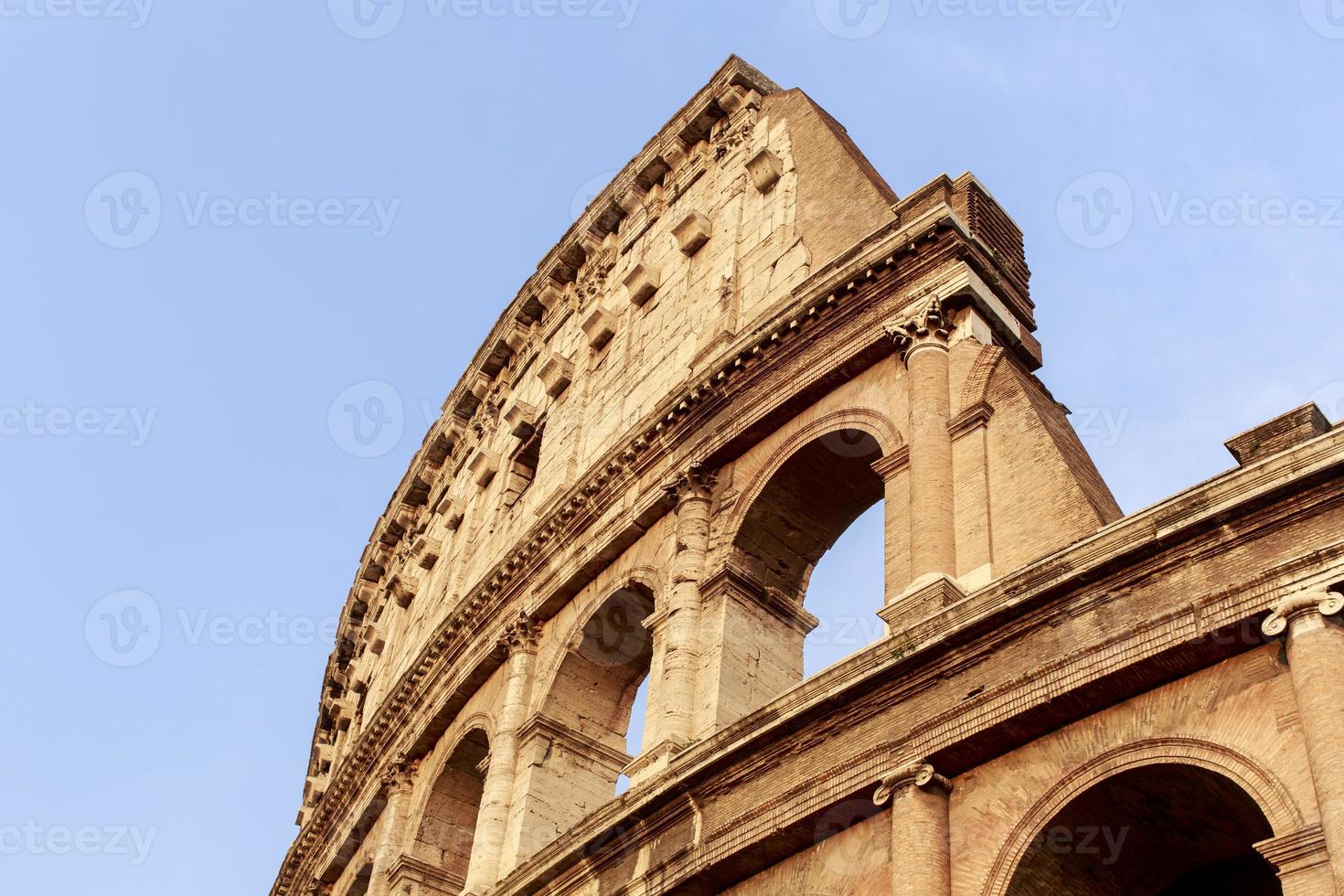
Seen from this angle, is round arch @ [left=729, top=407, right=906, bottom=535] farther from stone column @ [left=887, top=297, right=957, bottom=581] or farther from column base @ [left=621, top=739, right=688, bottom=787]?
column base @ [left=621, top=739, right=688, bottom=787]

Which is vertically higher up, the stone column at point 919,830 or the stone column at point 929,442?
the stone column at point 929,442

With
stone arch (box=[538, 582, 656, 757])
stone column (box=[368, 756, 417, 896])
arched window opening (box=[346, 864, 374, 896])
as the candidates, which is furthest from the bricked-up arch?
arched window opening (box=[346, 864, 374, 896])

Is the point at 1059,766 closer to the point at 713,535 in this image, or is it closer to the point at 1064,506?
the point at 1064,506

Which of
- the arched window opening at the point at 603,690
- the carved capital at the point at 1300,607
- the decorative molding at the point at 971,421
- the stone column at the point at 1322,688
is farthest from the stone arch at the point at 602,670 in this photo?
the stone column at the point at 1322,688

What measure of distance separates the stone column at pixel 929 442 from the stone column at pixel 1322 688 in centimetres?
359

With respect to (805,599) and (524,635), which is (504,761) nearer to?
(524,635)

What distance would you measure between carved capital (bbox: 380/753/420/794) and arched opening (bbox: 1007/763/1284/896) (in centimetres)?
1193

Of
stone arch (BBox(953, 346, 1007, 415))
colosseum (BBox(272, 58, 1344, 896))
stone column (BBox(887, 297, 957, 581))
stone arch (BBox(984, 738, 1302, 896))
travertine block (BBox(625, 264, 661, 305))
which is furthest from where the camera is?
travertine block (BBox(625, 264, 661, 305))

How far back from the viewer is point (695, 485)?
1752 cm

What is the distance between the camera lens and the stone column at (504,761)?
57.3 ft

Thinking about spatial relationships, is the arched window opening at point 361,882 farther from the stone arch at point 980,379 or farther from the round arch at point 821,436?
the stone arch at point 980,379

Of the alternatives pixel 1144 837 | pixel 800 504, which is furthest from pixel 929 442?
pixel 1144 837

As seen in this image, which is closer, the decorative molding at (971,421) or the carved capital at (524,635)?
the decorative molding at (971,421)

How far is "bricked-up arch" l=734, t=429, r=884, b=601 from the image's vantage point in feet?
54.8
